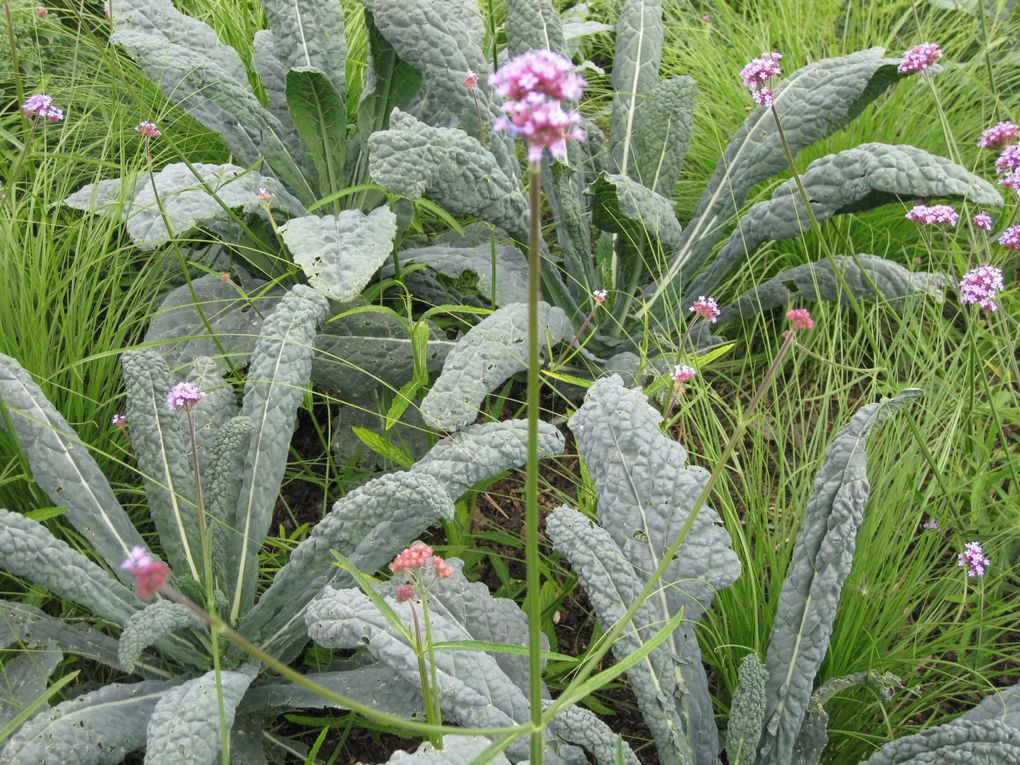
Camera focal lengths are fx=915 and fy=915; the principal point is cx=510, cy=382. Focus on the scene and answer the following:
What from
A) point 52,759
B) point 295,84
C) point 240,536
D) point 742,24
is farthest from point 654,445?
point 742,24

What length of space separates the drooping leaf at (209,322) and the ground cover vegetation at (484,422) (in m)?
0.01

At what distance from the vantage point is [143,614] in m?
1.48

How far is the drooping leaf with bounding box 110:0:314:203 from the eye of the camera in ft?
7.84

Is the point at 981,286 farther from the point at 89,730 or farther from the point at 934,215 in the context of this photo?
the point at 89,730

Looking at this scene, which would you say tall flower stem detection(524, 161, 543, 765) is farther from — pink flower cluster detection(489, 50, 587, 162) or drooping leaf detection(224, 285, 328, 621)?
drooping leaf detection(224, 285, 328, 621)

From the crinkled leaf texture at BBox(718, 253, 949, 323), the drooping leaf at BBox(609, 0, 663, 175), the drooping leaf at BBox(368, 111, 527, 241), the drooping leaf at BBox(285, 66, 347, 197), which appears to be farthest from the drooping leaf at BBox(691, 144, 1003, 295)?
the drooping leaf at BBox(285, 66, 347, 197)

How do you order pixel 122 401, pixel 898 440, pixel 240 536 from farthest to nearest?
pixel 122 401, pixel 898 440, pixel 240 536

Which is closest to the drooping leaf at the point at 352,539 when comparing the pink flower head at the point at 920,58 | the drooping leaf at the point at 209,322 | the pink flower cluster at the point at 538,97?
the drooping leaf at the point at 209,322

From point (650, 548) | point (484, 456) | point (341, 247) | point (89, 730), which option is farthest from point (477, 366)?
point (89, 730)

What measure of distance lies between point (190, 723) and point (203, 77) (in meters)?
1.68

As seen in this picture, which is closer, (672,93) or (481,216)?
(481,216)

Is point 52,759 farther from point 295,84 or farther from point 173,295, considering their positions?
point 295,84

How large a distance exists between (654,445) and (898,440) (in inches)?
25.5

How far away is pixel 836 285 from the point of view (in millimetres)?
2480
